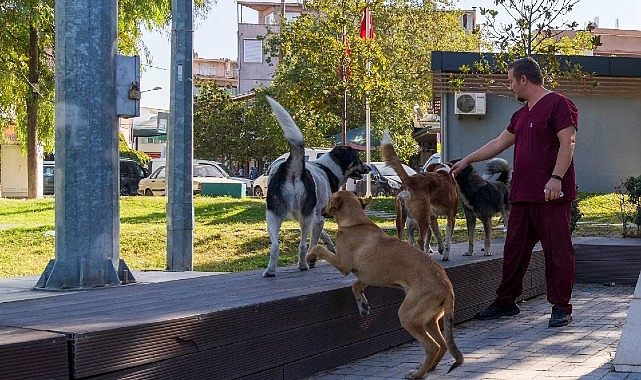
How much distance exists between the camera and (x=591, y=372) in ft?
19.0

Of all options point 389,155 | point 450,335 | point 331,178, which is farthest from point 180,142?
point 450,335

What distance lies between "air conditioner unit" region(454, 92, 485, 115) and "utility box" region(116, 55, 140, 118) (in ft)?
61.7

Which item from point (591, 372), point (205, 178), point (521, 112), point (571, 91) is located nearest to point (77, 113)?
point (521, 112)

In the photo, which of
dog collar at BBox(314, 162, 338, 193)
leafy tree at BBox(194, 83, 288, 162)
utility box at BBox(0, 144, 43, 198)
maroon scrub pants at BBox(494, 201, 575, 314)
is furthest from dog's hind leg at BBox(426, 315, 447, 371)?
leafy tree at BBox(194, 83, 288, 162)

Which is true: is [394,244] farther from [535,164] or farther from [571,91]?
[571,91]

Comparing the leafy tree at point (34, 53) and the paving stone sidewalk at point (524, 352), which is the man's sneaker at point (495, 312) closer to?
the paving stone sidewalk at point (524, 352)

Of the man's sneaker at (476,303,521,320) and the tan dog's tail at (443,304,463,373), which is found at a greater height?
the tan dog's tail at (443,304,463,373)

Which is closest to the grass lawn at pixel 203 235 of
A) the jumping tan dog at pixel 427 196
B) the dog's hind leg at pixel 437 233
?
the dog's hind leg at pixel 437 233

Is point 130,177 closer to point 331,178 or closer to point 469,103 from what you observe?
point 469,103

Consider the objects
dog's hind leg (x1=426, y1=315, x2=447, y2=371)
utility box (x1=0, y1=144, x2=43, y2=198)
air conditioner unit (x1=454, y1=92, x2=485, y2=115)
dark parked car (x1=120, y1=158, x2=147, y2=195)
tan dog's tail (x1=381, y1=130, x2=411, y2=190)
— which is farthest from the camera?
utility box (x1=0, y1=144, x2=43, y2=198)

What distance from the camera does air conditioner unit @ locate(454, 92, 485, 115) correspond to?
25.4 meters

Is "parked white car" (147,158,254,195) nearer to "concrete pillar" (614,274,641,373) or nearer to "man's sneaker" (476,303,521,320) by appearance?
"man's sneaker" (476,303,521,320)

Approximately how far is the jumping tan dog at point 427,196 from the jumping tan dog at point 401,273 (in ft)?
4.54

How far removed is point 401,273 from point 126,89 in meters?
2.90
